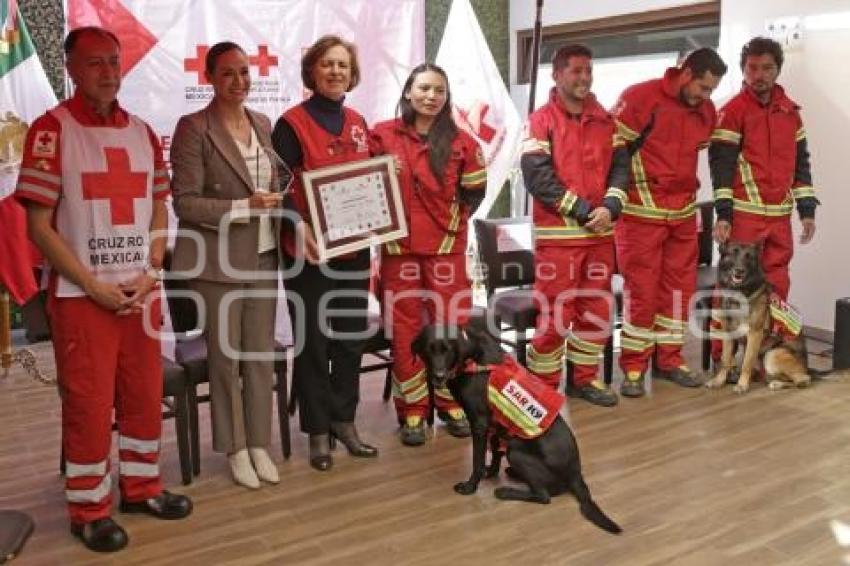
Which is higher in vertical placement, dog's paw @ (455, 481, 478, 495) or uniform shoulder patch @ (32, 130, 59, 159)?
uniform shoulder patch @ (32, 130, 59, 159)

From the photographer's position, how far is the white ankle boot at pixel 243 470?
9.59 feet

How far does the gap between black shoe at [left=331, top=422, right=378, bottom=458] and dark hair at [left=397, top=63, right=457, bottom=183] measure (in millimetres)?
996

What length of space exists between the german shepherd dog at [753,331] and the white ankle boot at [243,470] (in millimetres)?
2193

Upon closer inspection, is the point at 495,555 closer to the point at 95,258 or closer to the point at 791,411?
the point at 95,258

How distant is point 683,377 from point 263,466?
207 cm

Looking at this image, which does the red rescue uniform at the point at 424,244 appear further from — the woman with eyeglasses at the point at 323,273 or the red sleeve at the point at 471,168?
the woman with eyeglasses at the point at 323,273

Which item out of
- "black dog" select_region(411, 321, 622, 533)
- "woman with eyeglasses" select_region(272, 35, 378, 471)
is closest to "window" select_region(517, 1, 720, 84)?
"woman with eyeglasses" select_region(272, 35, 378, 471)

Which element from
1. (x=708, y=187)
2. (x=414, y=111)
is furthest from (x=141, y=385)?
(x=708, y=187)

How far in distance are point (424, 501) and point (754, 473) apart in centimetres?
117

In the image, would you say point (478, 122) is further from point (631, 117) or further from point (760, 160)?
point (760, 160)

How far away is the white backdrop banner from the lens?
4.59m

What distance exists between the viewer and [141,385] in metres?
2.53

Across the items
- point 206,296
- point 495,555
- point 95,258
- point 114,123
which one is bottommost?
point 495,555

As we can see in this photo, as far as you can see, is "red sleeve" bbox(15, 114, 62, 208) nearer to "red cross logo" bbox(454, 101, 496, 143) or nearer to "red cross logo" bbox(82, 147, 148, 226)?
"red cross logo" bbox(82, 147, 148, 226)
